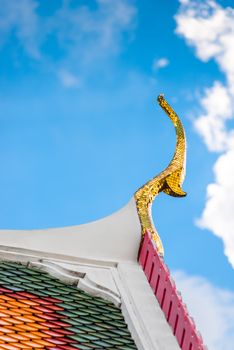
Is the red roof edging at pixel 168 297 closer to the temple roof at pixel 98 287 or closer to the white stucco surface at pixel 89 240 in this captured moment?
the temple roof at pixel 98 287

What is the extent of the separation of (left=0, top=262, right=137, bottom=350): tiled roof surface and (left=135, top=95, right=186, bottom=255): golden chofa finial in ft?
5.31

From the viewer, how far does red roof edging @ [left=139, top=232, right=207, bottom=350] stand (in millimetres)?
8766

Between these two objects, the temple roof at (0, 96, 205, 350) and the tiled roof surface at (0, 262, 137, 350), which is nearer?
the tiled roof surface at (0, 262, 137, 350)

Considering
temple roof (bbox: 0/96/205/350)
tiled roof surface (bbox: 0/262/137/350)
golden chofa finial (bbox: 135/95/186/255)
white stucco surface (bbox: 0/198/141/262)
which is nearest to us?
tiled roof surface (bbox: 0/262/137/350)

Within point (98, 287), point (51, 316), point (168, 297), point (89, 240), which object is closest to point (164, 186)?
point (89, 240)

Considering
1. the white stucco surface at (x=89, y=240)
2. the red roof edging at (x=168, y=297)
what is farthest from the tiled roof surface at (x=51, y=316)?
the white stucco surface at (x=89, y=240)

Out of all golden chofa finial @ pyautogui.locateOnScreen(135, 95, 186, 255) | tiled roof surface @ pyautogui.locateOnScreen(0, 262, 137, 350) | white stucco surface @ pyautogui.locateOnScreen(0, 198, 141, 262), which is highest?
golden chofa finial @ pyautogui.locateOnScreen(135, 95, 186, 255)

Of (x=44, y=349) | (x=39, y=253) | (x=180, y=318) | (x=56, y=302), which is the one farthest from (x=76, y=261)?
(x=44, y=349)

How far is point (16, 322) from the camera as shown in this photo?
8.68 metres

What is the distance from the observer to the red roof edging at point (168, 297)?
877 centimetres

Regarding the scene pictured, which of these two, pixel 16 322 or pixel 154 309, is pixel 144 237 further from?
pixel 16 322

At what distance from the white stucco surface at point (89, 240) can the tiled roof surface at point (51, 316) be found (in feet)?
1.93

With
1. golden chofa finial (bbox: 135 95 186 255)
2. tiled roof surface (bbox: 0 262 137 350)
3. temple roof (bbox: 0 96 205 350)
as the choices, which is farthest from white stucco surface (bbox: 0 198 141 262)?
tiled roof surface (bbox: 0 262 137 350)

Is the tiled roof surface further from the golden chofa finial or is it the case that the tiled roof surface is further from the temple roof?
the golden chofa finial
